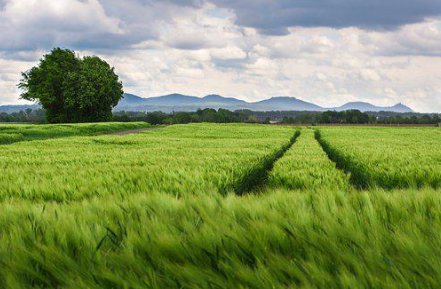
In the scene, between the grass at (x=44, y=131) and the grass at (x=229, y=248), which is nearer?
the grass at (x=229, y=248)

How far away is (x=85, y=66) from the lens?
71.4 m

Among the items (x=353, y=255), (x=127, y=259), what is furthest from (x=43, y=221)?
(x=353, y=255)

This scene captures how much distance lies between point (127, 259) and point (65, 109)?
260ft

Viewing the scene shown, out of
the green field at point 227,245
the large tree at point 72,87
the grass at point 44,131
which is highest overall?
the large tree at point 72,87

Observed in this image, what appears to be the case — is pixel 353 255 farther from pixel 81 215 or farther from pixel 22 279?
A: pixel 81 215

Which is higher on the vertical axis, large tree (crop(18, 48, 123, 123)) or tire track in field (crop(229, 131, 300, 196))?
large tree (crop(18, 48, 123, 123))

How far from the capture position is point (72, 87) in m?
68.4

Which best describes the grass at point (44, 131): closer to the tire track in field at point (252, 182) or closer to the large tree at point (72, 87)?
the large tree at point (72, 87)

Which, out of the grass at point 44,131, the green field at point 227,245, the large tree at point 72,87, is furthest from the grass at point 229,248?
the large tree at point 72,87

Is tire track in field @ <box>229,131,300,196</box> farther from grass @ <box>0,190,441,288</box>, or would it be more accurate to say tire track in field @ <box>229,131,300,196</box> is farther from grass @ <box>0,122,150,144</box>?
grass @ <box>0,122,150,144</box>

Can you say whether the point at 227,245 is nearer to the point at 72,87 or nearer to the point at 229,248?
the point at 229,248

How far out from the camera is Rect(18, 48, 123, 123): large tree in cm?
6894

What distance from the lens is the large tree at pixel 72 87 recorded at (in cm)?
6894

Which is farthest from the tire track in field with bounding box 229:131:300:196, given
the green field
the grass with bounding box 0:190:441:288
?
the grass with bounding box 0:190:441:288
